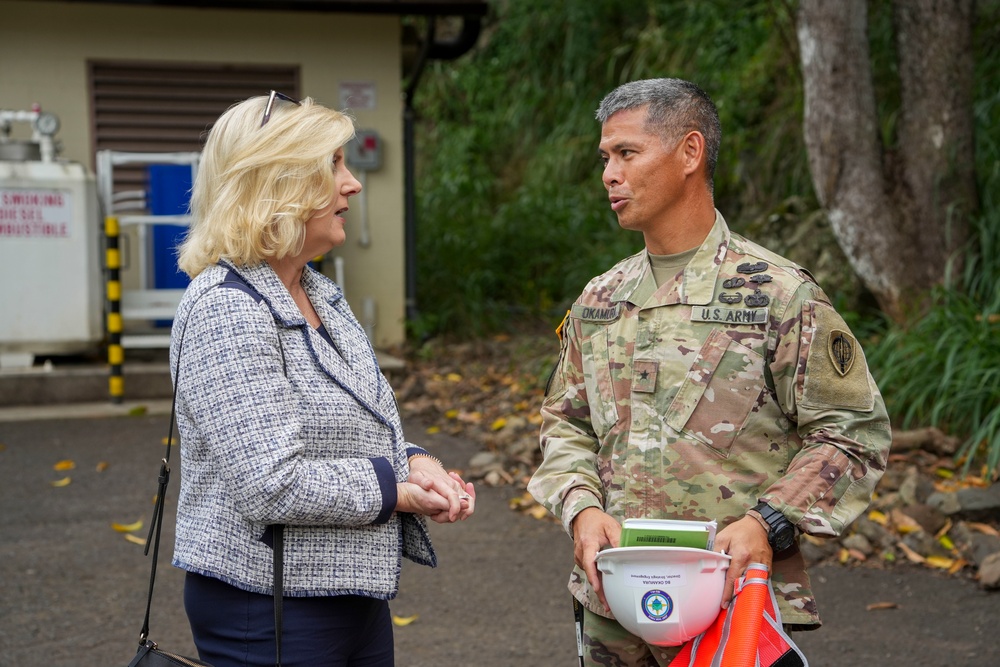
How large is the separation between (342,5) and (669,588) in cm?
824

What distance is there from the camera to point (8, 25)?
9.41m

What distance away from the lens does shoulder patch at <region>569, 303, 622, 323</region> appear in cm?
256

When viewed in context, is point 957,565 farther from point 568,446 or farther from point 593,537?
point 593,537

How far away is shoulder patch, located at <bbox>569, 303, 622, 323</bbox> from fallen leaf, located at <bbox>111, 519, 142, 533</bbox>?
12.7ft

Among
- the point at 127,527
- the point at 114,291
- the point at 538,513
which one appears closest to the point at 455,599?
the point at 538,513

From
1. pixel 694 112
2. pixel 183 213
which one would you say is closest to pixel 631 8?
pixel 183 213

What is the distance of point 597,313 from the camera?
8.51 ft

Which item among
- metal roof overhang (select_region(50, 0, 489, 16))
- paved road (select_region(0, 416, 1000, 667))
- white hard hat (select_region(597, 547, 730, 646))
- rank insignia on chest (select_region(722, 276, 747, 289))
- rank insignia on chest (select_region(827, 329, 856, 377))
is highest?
metal roof overhang (select_region(50, 0, 489, 16))

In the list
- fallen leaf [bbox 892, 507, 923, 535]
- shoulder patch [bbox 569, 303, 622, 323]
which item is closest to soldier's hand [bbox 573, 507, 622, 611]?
shoulder patch [bbox 569, 303, 622, 323]

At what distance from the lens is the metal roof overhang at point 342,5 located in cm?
923

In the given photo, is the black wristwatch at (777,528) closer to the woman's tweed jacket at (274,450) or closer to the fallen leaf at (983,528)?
the woman's tweed jacket at (274,450)

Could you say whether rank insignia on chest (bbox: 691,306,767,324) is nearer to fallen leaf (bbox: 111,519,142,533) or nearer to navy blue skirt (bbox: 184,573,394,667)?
navy blue skirt (bbox: 184,573,394,667)

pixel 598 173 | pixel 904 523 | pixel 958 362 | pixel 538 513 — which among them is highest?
pixel 598 173

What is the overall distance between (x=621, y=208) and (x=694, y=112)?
264 mm
